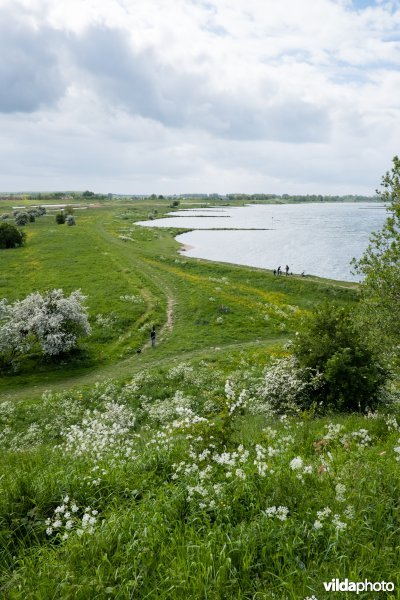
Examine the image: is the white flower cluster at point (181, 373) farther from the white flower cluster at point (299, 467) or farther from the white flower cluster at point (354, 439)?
the white flower cluster at point (299, 467)

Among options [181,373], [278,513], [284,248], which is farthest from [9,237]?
[278,513]

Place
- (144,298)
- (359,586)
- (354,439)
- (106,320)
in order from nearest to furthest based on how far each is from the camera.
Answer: (359,586), (354,439), (106,320), (144,298)

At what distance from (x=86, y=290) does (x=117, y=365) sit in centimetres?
2425

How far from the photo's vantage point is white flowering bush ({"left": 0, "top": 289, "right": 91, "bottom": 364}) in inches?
1380

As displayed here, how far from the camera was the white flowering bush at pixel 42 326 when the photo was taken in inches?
1380

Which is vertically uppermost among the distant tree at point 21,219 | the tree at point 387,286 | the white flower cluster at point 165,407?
the distant tree at point 21,219

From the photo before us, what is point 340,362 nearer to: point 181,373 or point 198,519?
point 198,519

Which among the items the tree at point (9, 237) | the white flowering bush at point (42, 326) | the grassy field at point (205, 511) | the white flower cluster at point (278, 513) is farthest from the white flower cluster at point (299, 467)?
the tree at point (9, 237)

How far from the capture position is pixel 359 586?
18.5ft

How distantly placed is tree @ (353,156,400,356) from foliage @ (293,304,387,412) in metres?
1.20

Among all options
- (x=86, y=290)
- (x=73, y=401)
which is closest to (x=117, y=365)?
(x=73, y=401)

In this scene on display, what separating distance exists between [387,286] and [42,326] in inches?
1156

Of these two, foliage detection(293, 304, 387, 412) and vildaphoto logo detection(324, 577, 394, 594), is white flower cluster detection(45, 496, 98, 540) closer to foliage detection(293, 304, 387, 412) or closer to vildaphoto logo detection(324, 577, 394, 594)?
vildaphoto logo detection(324, 577, 394, 594)

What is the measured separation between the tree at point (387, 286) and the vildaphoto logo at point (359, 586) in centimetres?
1318
